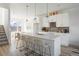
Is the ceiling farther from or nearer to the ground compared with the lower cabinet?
farther from the ground

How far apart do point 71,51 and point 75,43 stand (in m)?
0.18

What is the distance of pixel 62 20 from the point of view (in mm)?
2078

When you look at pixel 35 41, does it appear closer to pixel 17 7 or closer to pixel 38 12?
pixel 38 12

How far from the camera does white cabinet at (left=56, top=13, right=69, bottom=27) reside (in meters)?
2.06

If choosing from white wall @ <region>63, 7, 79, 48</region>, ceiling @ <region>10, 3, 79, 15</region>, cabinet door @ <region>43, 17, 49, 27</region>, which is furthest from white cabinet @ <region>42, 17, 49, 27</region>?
white wall @ <region>63, 7, 79, 48</region>

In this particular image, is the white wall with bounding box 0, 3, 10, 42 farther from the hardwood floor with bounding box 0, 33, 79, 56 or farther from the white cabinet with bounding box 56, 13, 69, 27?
the white cabinet with bounding box 56, 13, 69, 27

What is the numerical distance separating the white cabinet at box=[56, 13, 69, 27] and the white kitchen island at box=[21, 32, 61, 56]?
0.24 m

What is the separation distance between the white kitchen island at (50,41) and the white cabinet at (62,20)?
Answer: 0.24 m

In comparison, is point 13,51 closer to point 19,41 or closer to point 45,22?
point 19,41

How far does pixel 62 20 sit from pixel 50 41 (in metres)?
0.48

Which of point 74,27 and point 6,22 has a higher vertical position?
point 6,22

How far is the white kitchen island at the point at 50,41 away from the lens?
2064mm

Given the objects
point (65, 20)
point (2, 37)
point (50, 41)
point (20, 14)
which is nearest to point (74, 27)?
point (65, 20)

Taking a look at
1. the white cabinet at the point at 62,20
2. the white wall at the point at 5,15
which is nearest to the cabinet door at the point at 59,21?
the white cabinet at the point at 62,20
